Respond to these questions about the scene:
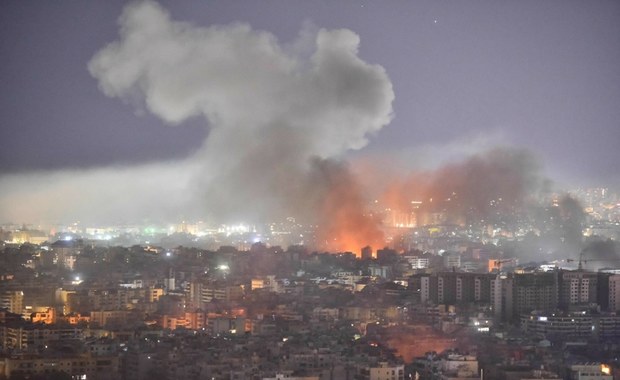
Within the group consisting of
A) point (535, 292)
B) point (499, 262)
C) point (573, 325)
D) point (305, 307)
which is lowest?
point (573, 325)

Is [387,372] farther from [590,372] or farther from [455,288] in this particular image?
[455,288]

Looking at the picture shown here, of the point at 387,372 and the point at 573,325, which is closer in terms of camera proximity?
the point at 387,372

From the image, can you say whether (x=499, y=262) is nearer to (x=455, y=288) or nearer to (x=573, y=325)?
(x=455, y=288)

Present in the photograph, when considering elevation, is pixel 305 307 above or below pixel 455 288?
below

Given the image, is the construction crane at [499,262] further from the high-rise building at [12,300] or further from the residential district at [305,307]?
the high-rise building at [12,300]

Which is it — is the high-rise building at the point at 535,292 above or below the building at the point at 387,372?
above

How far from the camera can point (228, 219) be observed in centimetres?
2278

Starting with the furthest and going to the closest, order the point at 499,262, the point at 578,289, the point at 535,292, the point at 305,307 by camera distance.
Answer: the point at 499,262, the point at 578,289, the point at 535,292, the point at 305,307

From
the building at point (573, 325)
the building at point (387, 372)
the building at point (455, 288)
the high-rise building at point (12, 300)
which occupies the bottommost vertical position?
the building at point (387, 372)

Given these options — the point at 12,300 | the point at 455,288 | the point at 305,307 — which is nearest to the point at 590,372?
the point at 305,307

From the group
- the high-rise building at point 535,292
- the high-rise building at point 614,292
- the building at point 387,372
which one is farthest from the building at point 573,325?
the building at point 387,372

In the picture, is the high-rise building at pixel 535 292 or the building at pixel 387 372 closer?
the building at pixel 387 372

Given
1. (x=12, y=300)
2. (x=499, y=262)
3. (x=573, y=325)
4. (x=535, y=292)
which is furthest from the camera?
(x=499, y=262)

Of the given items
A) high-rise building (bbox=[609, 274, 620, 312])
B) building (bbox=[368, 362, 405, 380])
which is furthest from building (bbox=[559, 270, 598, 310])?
building (bbox=[368, 362, 405, 380])
